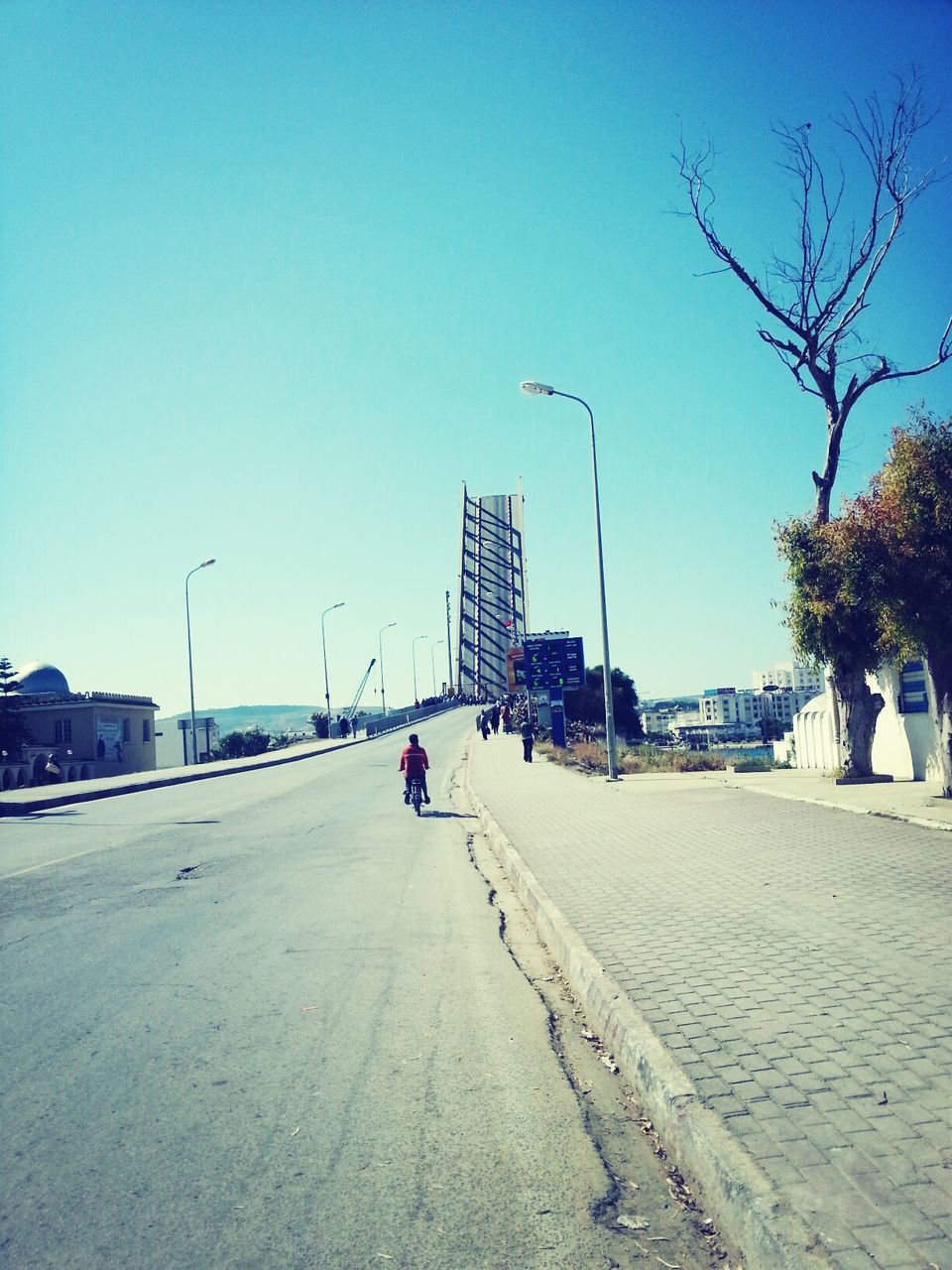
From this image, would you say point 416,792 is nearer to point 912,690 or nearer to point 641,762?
point 912,690

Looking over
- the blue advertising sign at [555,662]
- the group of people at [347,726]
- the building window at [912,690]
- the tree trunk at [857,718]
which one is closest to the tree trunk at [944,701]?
the tree trunk at [857,718]

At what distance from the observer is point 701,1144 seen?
3.25 metres

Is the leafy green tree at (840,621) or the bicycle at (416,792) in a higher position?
the leafy green tree at (840,621)

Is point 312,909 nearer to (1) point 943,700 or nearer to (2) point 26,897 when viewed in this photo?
(2) point 26,897

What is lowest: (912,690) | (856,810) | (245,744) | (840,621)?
(245,744)

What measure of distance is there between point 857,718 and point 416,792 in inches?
→ 302

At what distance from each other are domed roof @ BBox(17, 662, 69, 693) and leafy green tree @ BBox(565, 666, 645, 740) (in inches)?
1417

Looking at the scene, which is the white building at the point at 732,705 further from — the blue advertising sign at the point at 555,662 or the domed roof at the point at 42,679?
the domed roof at the point at 42,679

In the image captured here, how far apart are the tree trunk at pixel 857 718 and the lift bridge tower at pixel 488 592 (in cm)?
10842

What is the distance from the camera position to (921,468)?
1152 centimetres

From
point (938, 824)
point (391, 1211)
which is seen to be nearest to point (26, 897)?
point (391, 1211)

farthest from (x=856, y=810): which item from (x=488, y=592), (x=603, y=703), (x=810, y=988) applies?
(x=488, y=592)

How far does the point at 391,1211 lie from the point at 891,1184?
160 cm

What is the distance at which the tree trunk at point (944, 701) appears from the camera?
11.9 metres
